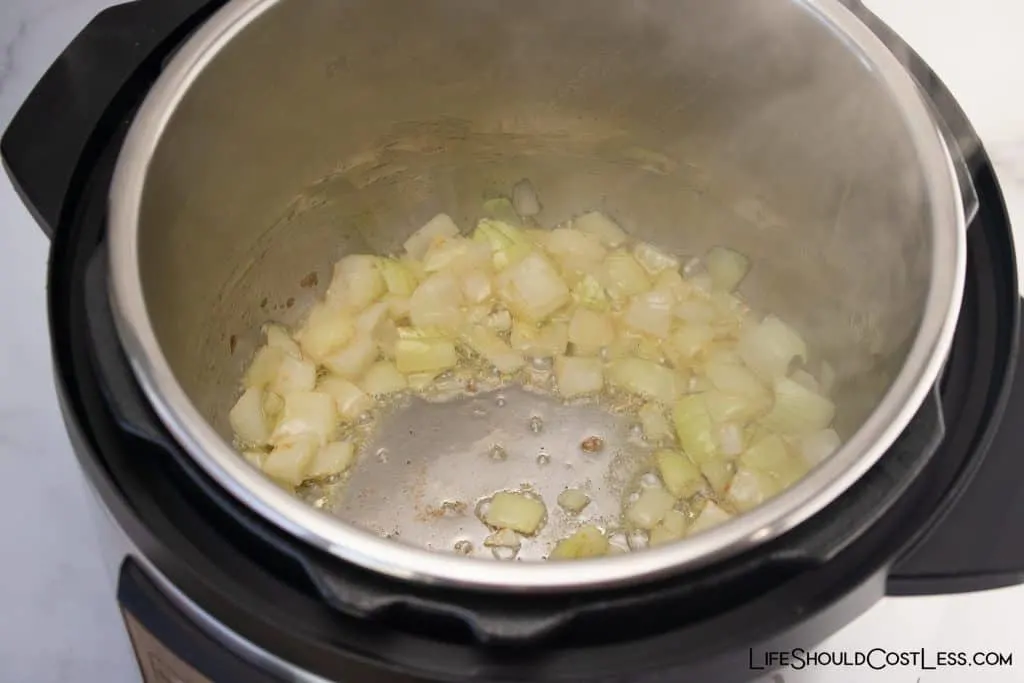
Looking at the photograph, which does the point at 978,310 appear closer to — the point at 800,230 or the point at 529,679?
the point at 800,230

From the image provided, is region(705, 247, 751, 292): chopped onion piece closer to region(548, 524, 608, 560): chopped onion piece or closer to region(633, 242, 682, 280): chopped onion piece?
region(633, 242, 682, 280): chopped onion piece

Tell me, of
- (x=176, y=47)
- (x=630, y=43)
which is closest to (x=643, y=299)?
(x=630, y=43)

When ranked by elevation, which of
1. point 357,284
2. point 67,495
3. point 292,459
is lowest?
point 67,495

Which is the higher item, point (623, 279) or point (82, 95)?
point (82, 95)

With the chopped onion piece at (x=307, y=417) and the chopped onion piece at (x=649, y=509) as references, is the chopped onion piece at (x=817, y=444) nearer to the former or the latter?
the chopped onion piece at (x=649, y=509)

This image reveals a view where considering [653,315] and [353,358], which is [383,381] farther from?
[653,315]

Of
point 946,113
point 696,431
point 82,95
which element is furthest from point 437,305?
point 946,113

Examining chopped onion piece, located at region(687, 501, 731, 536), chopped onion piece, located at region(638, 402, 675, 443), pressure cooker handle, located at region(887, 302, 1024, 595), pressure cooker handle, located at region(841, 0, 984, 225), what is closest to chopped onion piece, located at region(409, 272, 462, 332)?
chopped onion piece, located at region(638, 402, 675, 443)
